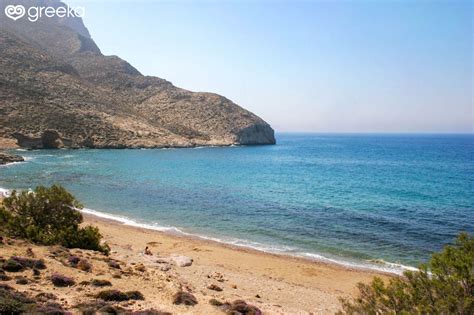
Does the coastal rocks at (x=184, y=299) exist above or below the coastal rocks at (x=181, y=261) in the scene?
above

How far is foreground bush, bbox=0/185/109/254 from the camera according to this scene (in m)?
17.7

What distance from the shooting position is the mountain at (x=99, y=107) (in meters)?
90.9

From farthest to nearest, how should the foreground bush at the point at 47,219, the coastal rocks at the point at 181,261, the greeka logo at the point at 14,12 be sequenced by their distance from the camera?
1. the greeka logo at the point at 14,12
2. the coastal rocks at the point at 181,261
3. the foreground bush at the point at 47,219

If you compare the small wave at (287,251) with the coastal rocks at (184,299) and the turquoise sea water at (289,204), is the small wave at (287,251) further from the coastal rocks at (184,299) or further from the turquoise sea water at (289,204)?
the coastal rocks at (184,299)

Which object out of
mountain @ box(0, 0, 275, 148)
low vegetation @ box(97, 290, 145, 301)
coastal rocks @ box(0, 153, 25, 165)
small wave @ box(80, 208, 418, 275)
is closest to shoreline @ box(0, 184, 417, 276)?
small wave @ box(80, 208, 418, 275)

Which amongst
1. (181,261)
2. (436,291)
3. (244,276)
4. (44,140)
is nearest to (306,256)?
(244,276)

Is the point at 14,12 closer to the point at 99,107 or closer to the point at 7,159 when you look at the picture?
the point at 99,107

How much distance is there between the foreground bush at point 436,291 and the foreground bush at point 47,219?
13.0 meters

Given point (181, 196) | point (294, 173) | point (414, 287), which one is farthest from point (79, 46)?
point (414, 287)

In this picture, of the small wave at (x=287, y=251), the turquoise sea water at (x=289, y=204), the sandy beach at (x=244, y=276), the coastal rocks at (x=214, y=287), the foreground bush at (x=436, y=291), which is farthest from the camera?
the turquoise sea water at (x=289, y=204)

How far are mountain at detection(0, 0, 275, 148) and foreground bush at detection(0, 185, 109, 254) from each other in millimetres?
76355

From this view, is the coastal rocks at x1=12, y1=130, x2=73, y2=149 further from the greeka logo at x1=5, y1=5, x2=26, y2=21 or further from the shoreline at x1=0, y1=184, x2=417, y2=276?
the greeka logo at x1=5, y1=5, x2=26, y2=21

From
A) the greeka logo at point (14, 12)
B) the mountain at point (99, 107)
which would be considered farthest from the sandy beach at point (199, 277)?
the greeka logo at point (14, 12)

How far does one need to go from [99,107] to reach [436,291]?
358 ft
